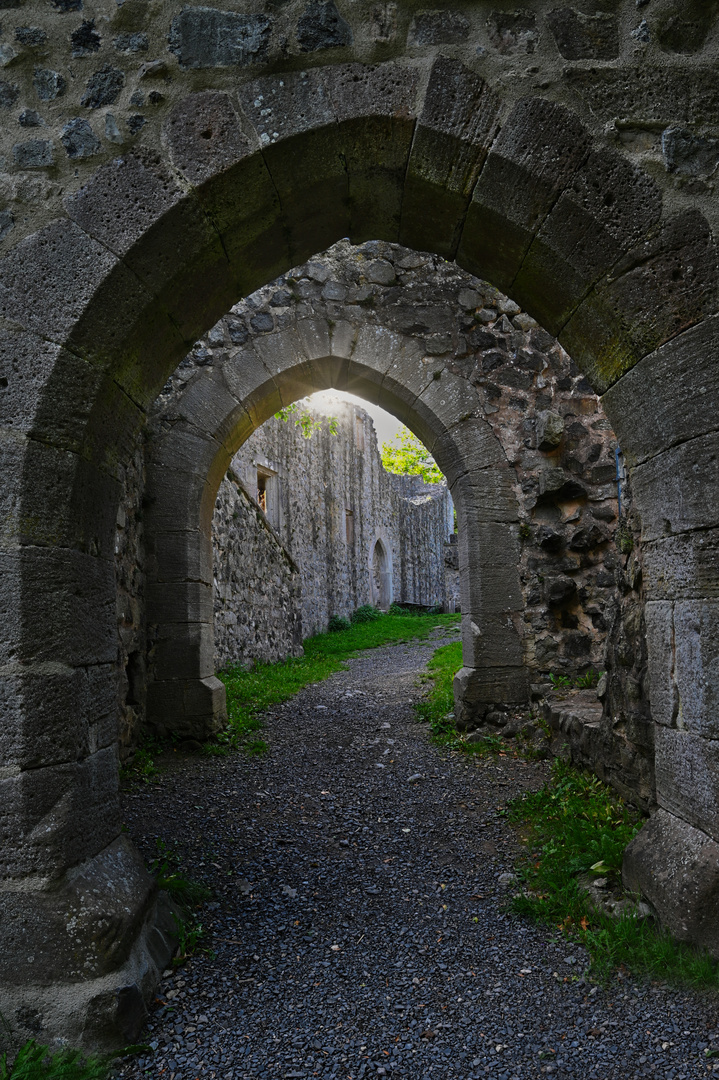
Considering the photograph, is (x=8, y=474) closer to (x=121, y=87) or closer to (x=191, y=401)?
(x=121, y=87)

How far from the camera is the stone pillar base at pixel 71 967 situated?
5.80 feet

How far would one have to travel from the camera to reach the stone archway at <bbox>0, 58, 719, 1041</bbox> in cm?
187

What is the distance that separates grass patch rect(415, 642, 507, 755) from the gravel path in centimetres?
67

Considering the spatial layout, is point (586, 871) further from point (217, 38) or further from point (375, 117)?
point (217, 38)

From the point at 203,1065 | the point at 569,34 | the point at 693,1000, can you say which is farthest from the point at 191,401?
the point at 693,1000

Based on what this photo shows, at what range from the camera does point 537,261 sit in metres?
2.17

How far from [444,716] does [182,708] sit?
7.30 feet

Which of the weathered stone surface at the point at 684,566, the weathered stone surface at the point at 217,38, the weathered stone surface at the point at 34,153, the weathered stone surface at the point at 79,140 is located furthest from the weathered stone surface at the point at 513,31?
the weathered stone surface at the point at 684,566

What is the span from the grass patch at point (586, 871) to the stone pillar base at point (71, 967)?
4.72 ft

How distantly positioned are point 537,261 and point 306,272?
4097 mm

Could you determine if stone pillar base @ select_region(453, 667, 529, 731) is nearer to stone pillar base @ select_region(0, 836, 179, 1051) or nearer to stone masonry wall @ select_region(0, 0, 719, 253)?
stone pillar base @ select_region(0, 836, 179, 1051)

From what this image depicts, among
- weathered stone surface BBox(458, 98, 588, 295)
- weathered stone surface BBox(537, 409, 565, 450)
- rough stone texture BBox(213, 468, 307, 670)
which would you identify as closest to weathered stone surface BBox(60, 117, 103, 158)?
weathered stone surface BBox(458, 98, 588, 295)

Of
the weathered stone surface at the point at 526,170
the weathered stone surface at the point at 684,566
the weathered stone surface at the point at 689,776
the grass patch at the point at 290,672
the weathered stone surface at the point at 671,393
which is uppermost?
the weathered stone surface at the point at 526,170

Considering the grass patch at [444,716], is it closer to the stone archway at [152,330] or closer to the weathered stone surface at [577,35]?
the stone archway at [152,330]
